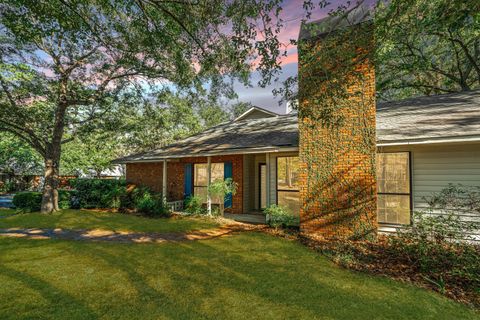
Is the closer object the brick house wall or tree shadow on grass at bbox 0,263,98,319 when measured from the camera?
tree shadow on grass at bbox 0,263,98,319

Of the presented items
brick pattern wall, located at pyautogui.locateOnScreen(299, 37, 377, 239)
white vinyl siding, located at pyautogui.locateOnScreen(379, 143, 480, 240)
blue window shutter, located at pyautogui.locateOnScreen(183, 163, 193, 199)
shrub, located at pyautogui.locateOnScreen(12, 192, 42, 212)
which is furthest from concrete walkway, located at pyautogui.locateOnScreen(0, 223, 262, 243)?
white vinyl siding, located at pyautogui.locateOnScreen(379, 143, 480, 240)

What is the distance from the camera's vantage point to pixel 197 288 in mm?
4141

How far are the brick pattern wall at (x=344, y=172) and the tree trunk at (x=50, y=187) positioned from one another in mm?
11643

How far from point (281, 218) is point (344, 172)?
2603 mm

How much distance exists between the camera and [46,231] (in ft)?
26.8

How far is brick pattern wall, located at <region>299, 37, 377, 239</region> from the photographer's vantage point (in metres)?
6.83

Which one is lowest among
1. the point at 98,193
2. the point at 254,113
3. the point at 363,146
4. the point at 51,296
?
the point at 51,296

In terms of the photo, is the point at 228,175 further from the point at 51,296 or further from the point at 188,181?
the point at 51,296

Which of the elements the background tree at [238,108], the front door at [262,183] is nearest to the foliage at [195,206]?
the front door at [262,183]

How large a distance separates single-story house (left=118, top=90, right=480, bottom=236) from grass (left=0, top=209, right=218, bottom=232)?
2.35m

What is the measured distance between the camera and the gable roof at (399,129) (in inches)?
251

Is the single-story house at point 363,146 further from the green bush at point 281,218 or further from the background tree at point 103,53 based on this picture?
the background tree at point 103,53

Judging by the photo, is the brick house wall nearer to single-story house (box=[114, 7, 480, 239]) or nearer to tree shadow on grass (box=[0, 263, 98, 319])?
single-story house (box=[114, 7, 480, 239])

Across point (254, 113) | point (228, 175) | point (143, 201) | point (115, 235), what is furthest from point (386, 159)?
point (115, 235)
